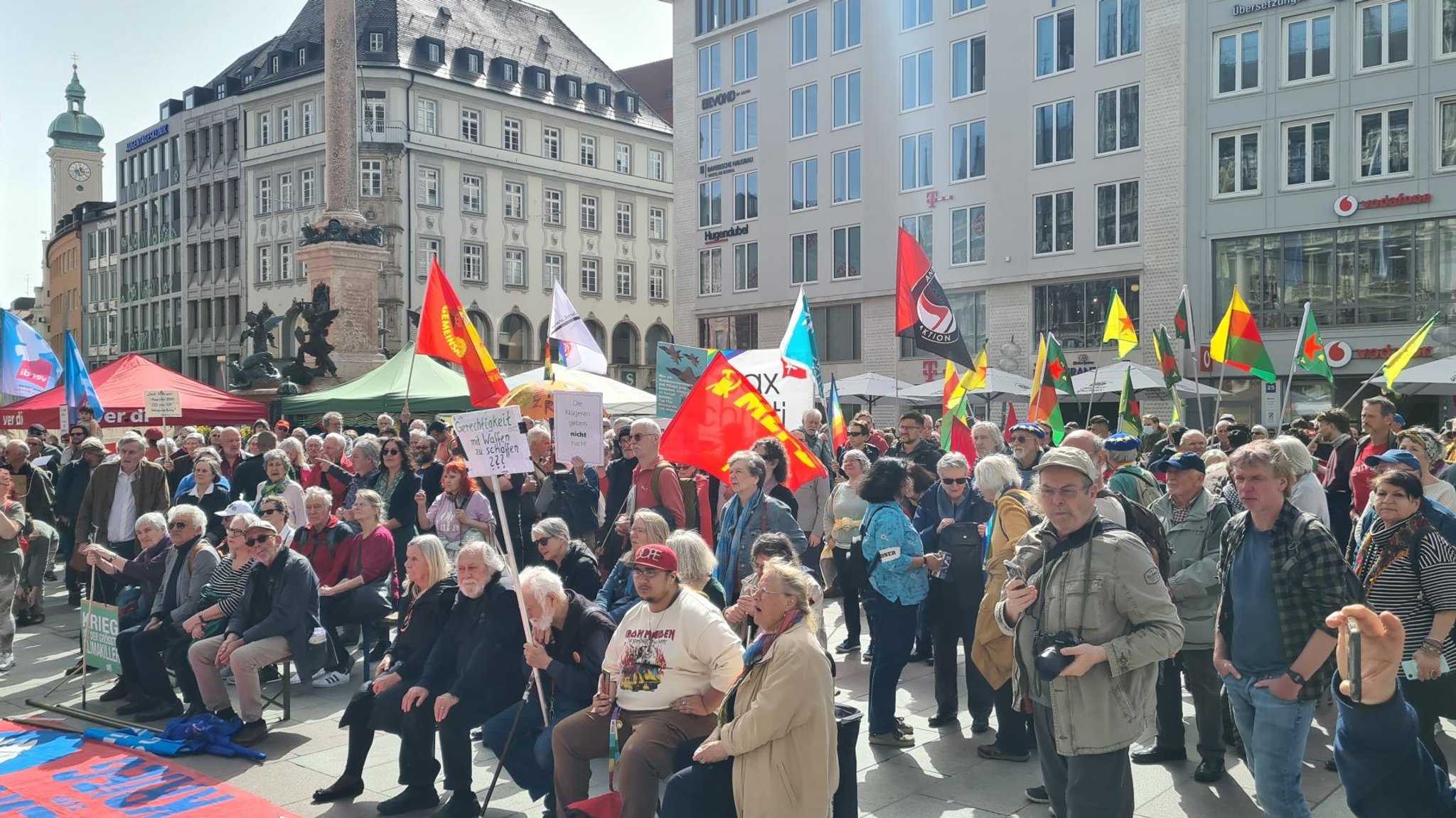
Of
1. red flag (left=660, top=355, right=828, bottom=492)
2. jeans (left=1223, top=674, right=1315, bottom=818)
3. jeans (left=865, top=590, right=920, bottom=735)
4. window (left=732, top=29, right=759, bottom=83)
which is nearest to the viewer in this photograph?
jeans (left=1223, top=674, right=1315, bottom=818)

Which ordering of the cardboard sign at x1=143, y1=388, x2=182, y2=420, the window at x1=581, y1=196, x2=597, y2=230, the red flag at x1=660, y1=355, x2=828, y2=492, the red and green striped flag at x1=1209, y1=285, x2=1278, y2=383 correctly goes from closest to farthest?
1. the red flag at x1=660, y1=355, x2=828, y2=492
2. the cardboard sign at x1=143, y1=388, x2=182, y2=420
3. the red and green striped flag at x1=1209, y1=285, x2=1278, y2=383
4. the window at x1=581, y1=196, x2=597, y2=230

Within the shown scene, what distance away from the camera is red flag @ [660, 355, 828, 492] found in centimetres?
920

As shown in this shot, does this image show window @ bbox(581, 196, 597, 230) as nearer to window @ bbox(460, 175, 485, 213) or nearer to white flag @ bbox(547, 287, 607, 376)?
window @ bbox(460, 175, 485, 213)

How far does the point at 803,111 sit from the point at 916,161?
5658 millimetres

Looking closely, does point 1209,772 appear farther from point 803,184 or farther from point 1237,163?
point 803,184

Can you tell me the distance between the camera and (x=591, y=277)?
6359 centimetres

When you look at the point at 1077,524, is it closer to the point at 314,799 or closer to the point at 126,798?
the point at 314,799

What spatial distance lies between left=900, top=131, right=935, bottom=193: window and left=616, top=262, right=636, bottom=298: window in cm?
2767

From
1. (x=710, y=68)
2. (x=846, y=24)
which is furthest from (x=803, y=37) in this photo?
(x=710, y=68)

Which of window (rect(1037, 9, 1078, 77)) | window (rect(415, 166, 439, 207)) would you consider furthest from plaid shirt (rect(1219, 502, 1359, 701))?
window (rect(415, 166, 439, 207))

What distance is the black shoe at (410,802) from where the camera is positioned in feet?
21.2

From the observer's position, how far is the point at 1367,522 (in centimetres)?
639

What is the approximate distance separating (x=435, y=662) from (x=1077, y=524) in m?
3.98


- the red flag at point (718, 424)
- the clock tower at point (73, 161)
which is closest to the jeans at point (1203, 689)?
the red flag at point (718, 424)
